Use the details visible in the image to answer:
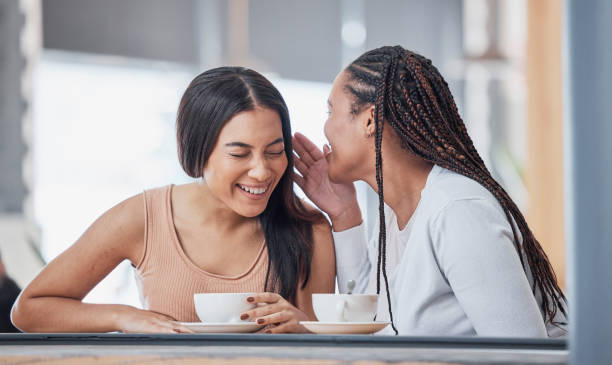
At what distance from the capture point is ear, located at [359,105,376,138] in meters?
1.53

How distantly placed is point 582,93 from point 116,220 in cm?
144

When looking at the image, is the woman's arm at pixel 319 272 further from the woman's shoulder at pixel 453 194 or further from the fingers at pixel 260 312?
the woman's shoulder at pixel 453 194

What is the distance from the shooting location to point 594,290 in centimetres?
40

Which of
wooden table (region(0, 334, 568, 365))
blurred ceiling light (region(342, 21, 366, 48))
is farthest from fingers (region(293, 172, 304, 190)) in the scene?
blurred ceiling light (region(342, 21, 366, 48))

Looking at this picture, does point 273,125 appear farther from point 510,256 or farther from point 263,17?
point 263,17

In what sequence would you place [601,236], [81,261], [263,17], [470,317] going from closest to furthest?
[601,236], [470,317], [81,261], [263,17]

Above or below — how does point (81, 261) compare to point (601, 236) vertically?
below

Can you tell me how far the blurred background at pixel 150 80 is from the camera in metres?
5.16

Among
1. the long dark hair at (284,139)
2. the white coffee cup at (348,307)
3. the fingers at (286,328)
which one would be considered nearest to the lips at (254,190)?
the long dark hair at (284,139)

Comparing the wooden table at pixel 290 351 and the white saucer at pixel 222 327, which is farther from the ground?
the wooden table at pixel 290 351

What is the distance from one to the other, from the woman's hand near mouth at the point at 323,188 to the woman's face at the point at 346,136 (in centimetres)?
21

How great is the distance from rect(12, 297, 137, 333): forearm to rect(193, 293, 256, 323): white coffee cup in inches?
15.1

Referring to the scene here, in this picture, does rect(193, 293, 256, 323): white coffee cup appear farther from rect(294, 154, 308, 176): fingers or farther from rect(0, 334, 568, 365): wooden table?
rect(294, 154, 308, 176): fingers

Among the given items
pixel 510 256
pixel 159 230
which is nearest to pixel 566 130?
pixel 510 256
